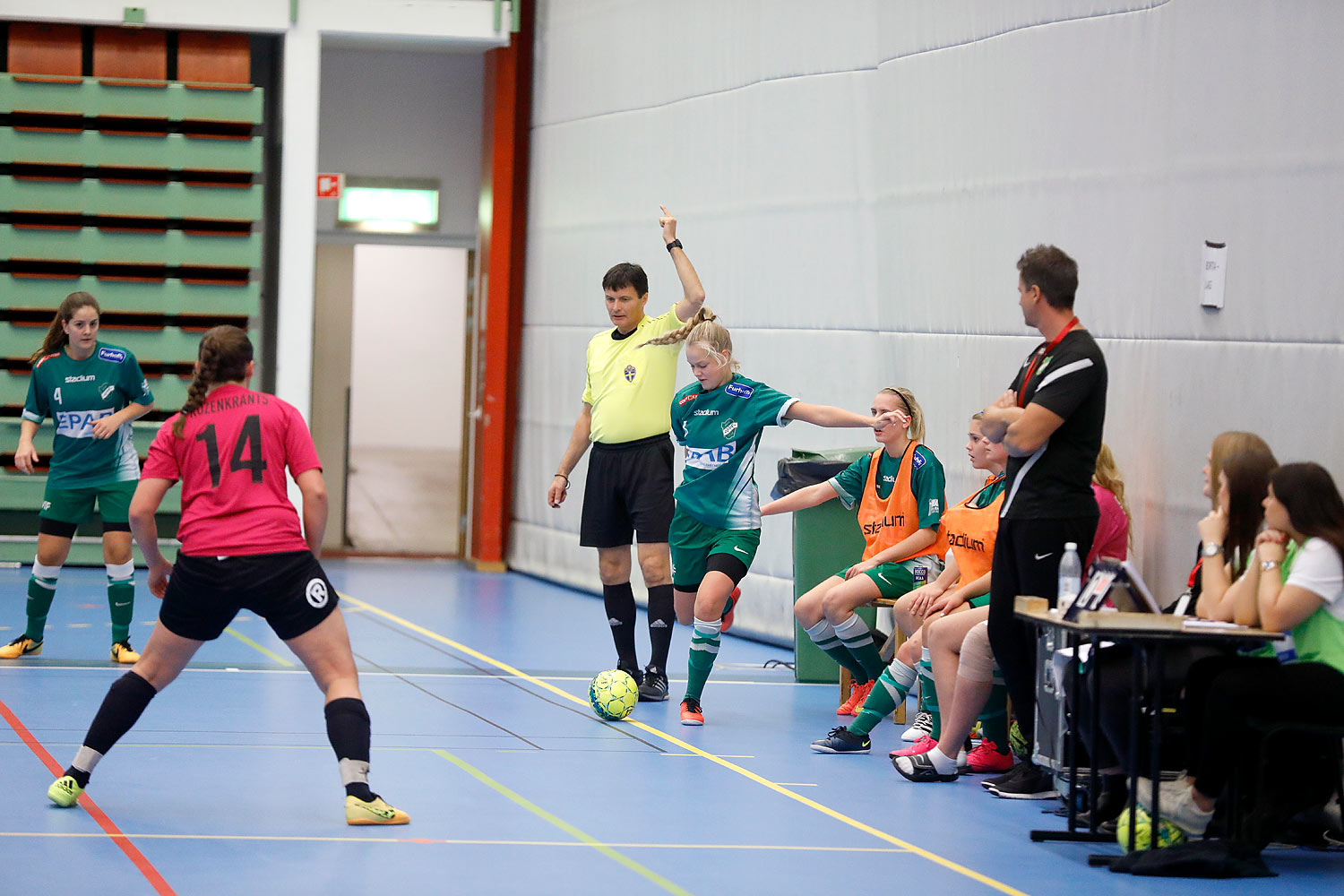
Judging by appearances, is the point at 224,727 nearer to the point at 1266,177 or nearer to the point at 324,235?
the point at 1266,177

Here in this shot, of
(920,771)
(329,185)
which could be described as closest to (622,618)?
(920,771)

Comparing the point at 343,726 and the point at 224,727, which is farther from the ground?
the point at 343,726

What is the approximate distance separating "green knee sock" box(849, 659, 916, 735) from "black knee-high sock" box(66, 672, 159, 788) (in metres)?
2.94

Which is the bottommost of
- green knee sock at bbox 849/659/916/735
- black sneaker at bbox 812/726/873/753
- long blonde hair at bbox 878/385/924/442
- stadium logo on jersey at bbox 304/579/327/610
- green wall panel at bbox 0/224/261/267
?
black sneaker at bbox 812/726/873/753

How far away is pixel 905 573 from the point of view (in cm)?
706

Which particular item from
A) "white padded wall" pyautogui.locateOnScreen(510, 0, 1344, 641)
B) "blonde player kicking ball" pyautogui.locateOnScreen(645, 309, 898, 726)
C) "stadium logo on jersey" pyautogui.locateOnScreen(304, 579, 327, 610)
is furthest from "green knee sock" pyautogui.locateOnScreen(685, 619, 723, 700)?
"stadium logo on jersey" pyautogui.locateOnScreen(304, 579, 327, 610)

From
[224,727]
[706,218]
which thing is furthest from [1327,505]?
[706,218]

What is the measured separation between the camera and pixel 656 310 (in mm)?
11953

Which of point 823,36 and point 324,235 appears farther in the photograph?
point 324,235

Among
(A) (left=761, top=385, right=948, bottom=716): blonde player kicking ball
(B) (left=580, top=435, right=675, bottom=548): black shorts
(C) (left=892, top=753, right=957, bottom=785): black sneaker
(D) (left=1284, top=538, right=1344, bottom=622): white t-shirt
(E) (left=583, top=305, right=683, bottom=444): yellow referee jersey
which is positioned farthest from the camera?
(E) (left=583, top=305, right=683, bottom=444): yellow referee jersey

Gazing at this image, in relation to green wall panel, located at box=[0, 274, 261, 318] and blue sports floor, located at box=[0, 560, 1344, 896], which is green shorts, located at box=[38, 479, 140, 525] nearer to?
blue sports floor, located at box=[0, 560, 1344, 896]

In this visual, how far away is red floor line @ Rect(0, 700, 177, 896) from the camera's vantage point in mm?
4418

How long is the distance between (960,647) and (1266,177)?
217cm

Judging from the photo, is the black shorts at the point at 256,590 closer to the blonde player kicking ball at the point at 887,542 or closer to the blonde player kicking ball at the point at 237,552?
the blonde player kicking ball at the point at 237,552
